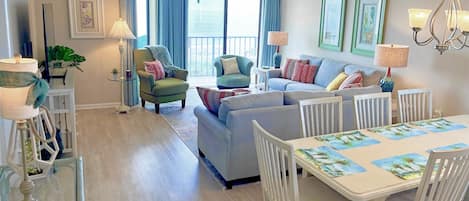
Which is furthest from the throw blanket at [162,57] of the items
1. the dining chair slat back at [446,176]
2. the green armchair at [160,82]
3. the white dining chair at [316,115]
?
the dining chair slat back at [446,176]

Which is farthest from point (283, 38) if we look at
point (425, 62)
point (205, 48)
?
point (425, 62)

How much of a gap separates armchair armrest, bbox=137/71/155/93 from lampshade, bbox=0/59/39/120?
4.10 meters

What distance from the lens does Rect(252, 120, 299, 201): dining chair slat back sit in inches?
79.2

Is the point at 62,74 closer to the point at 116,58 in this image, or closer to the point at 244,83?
the point at 116,58

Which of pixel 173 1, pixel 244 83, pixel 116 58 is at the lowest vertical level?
pixel 244 83

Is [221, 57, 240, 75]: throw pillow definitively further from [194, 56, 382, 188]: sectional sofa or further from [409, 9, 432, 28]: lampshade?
A: [409, 9, 432, 28]: lampshade

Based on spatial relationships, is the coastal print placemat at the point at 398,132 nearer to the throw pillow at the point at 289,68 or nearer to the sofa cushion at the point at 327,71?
the sofa cushion at the point at 327,71

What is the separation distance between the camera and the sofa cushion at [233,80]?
685cm

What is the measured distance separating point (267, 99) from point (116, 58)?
3.55 meters

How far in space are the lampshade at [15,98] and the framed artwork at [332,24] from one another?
5.20m

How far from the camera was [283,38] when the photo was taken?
22.5ft

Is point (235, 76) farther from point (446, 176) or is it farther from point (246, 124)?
point (446, 176)

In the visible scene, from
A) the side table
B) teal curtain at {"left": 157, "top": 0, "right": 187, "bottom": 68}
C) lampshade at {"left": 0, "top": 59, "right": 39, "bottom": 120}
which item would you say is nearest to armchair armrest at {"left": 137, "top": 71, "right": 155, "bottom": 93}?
teal curtain at {"left": 157, "top": 0, "right": 187, "bottom": 68}

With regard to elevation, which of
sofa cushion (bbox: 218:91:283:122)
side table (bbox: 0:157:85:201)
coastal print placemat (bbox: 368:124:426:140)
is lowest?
side table (bbox: 0:157:85:201)
